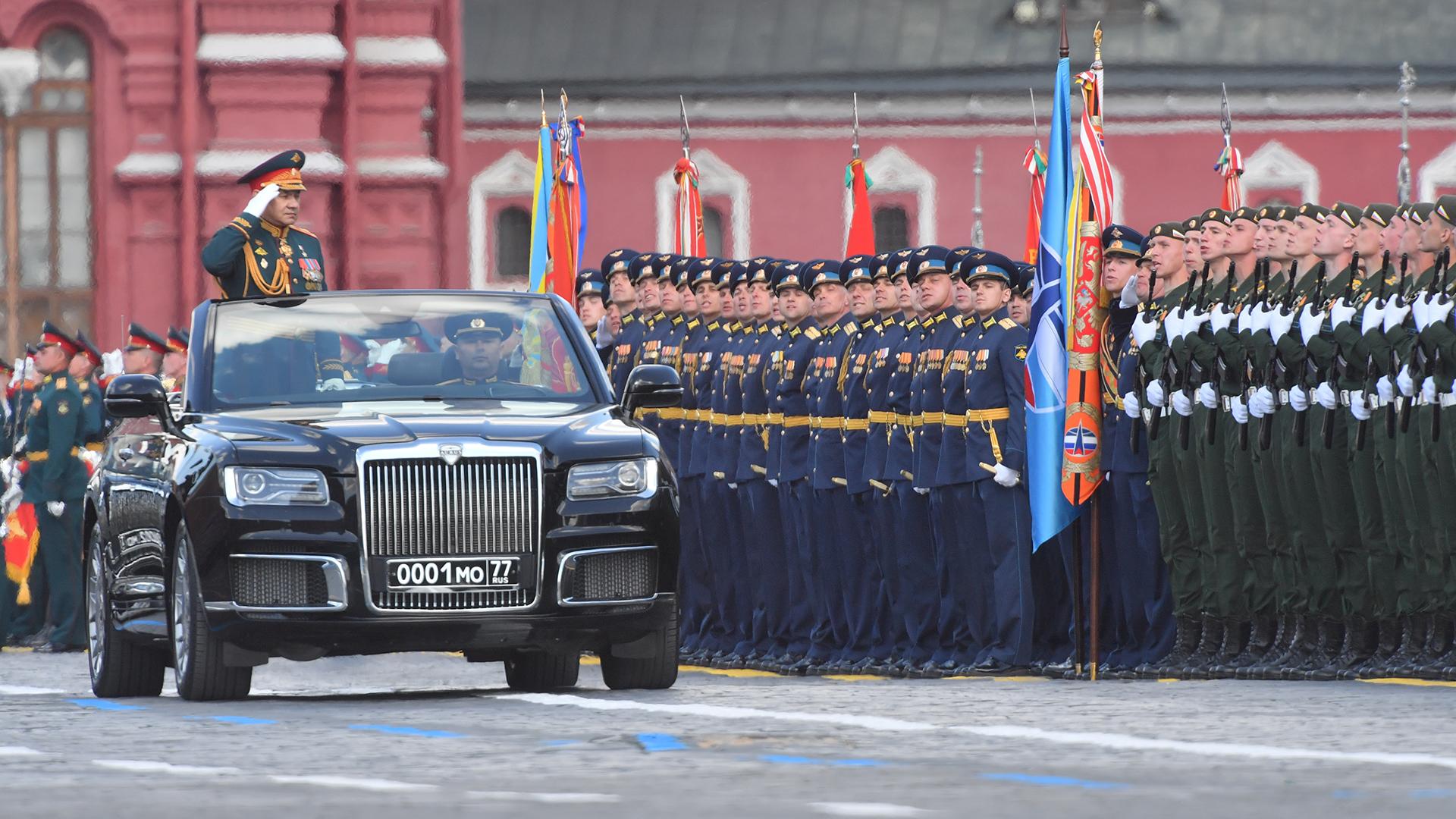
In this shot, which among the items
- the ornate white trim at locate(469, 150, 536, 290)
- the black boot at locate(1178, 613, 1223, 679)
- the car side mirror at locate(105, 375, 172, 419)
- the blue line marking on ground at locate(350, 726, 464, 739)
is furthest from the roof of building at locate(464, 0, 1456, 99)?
the blue line marking on ground at locate(350, 726, 464, 739)

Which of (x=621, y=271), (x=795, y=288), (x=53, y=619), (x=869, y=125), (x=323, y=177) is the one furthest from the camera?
(x=869, y=125)

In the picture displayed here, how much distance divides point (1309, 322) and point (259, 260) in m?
4.59

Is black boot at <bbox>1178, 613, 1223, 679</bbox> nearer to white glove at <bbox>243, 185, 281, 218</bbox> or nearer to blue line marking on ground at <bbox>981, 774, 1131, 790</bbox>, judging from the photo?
white glove at <bbox>243, 185, 281, 218</bbox>

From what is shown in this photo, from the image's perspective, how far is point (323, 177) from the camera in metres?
42.9

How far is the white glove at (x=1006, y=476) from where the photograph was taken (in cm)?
1591

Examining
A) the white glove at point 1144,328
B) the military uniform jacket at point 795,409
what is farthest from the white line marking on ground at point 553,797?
the military uniform jacket at point 795,409

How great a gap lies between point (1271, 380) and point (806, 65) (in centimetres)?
3863

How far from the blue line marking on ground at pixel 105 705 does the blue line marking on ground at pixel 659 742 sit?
9.09 feet

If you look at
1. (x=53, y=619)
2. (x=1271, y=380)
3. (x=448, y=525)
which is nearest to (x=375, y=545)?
(x=448, y=525)

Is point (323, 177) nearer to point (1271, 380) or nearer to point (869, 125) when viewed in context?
point (869, 125)

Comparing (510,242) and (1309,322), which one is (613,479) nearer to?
(1309,322)

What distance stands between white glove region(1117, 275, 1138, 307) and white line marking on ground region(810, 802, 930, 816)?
7329 mm

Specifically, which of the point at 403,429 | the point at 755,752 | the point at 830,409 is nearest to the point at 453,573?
the point at 403,429

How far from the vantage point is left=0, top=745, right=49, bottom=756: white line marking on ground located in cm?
1092
